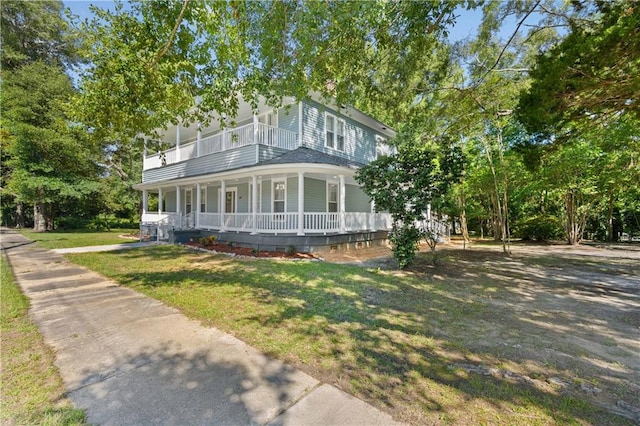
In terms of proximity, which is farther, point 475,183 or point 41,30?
point 41,30

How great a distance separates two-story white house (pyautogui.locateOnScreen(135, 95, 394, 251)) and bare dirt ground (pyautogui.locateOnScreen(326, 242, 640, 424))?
4702mm

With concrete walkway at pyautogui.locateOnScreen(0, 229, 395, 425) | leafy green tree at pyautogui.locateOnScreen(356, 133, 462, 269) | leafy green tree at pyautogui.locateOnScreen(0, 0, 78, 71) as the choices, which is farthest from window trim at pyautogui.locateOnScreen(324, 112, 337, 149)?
leafy green tree at pyautogui.locateOnScreen(0, 0, 78, 71)

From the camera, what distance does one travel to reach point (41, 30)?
24125 millimetres

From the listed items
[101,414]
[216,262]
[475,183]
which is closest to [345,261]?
[216,262]

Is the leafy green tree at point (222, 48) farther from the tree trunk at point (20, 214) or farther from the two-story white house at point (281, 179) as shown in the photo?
the tree trunk at point (20, 214)

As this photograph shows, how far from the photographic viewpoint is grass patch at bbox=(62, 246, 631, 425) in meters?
2.34

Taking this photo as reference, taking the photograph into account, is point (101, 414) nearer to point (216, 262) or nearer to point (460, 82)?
point (216, 262)

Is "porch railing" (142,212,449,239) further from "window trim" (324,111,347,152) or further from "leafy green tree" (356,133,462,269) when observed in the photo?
"window trim" (324,111,347,152)

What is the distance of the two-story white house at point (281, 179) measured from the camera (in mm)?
11148

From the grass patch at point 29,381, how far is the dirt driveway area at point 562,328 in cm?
367

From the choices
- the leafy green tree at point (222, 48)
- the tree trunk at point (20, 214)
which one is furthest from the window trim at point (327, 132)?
the tree trunk at point (20, 214)

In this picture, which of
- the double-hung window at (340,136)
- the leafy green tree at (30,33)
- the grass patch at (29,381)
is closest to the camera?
the grass patch at (29,381)

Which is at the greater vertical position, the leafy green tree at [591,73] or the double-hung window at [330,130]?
the double-hung window at [330,130]

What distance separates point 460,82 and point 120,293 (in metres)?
12.3
